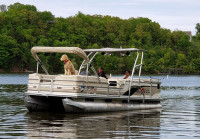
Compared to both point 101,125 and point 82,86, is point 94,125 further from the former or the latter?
point 82,86

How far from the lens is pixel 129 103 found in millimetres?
23562

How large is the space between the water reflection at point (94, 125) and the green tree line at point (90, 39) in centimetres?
9801

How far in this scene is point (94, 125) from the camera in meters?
18.5

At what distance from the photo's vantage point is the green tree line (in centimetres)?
12938

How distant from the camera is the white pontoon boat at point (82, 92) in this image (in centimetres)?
2097

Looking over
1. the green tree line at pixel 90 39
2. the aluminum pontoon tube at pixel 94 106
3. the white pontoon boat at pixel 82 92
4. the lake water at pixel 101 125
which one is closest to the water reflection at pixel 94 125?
the lake water at pixel 101 125

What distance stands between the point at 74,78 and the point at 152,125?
376 cm

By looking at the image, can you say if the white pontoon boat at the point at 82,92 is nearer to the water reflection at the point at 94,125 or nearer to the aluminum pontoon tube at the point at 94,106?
the aluminum pontoon tube at the point at 94,106

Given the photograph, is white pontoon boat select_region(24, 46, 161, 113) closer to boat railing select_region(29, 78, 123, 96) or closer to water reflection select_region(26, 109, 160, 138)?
boat railing select_region(29, 78, 123, 96)

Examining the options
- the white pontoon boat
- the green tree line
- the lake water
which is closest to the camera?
the lake water

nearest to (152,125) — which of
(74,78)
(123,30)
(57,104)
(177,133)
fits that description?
(177,133)

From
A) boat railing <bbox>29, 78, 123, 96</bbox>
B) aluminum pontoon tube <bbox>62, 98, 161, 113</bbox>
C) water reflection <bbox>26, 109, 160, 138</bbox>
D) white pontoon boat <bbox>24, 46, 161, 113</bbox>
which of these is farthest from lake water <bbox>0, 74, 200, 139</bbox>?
boat railing <bbox>29, 78, 123, 96</bbox>

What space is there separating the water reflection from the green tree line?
322ft

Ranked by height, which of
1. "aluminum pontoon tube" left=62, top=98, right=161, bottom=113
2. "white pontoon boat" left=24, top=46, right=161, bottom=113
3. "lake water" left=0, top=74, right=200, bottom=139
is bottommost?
"lake water" left=0, top=74, right=200, bottom=139
